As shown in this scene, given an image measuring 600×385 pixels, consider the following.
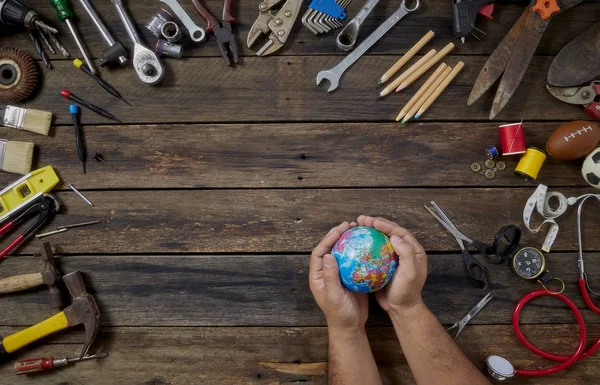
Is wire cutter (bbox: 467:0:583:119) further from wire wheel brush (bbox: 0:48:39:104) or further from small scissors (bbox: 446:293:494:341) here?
wire wheel brush (bbox: 0:48:39:104)

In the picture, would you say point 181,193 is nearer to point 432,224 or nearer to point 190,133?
point 190,133

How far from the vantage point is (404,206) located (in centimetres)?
154

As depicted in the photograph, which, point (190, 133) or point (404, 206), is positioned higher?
point (190, 133)

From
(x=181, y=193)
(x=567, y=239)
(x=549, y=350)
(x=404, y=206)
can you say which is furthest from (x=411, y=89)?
(x=549, y=350)

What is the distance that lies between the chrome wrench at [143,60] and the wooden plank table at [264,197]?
5cm

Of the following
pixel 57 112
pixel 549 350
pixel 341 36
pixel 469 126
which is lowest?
pixel 549 350

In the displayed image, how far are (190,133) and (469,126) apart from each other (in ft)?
3.20

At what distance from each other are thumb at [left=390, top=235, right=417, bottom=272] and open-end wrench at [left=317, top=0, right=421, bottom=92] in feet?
1.96

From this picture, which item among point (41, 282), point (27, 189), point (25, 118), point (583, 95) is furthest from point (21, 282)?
point (583, 95)

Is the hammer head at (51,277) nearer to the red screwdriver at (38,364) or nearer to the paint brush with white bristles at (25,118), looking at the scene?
the red screwdriver at (38,364)

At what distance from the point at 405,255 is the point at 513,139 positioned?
57cm

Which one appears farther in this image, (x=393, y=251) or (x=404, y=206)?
(x=404, y=206)

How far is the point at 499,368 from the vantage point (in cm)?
142

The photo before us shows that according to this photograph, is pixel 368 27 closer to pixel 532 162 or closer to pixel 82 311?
pixel 532 162
